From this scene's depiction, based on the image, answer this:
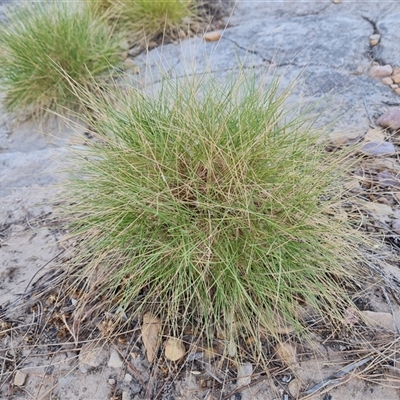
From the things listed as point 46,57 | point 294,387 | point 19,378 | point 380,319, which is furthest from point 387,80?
point 19,378

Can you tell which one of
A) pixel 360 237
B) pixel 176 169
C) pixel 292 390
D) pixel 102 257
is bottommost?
pixel 292 390

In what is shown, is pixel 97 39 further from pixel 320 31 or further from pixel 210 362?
pixel 210 362

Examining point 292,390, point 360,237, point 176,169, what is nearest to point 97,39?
point 176,169

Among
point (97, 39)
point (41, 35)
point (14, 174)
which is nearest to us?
point (14, 174)

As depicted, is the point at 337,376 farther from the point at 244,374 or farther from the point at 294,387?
the point at 244,374

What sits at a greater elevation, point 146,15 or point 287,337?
point 146,15

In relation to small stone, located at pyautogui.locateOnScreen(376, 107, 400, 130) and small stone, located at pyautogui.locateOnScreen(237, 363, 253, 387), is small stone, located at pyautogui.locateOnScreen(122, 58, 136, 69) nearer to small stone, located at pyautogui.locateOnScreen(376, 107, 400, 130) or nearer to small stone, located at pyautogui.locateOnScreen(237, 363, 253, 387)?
small stone, located at pyautogui.locateOnScreen(376, 107, 400, 130)
